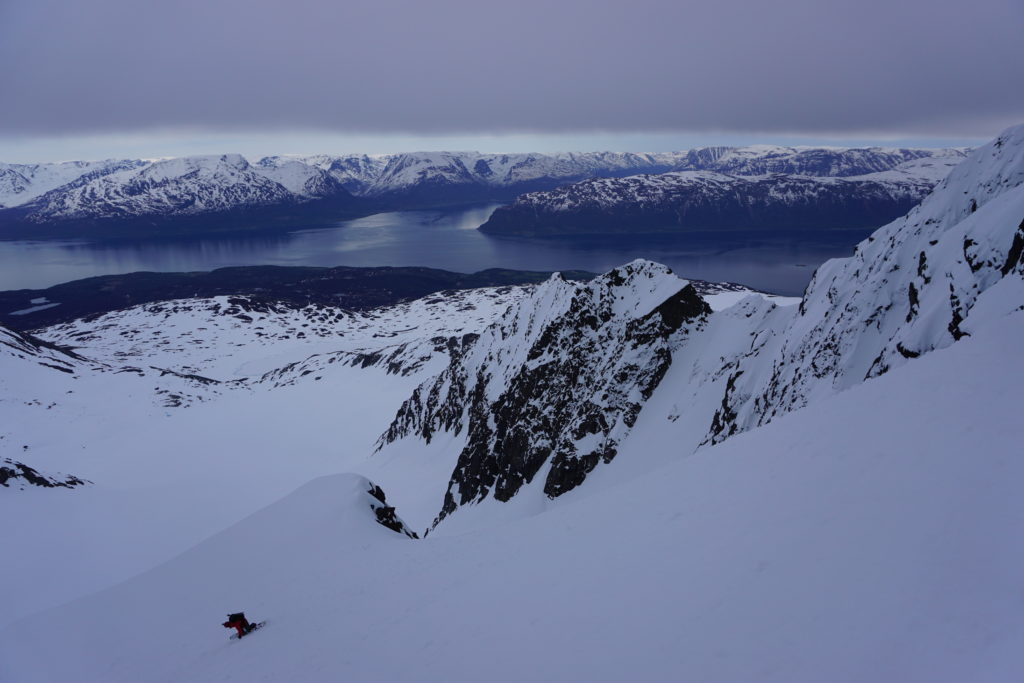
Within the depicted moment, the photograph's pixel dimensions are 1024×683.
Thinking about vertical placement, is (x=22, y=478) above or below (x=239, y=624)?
below

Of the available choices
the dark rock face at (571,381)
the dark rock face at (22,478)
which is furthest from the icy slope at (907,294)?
the dark rock face at (22,478)

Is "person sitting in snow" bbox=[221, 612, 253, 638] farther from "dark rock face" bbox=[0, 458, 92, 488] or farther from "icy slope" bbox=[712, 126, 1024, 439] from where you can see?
"dark rock face" bbox=[0, 458, 92, 488]

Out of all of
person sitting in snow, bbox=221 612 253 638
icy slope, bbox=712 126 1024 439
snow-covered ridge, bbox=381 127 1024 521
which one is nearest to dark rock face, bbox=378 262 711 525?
snow-covered ridge, bbox=381 127 1024 521

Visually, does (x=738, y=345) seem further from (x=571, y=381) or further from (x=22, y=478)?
(x=22, y=478)

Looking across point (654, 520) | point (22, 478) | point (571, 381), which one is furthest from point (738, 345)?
point (22, 478)

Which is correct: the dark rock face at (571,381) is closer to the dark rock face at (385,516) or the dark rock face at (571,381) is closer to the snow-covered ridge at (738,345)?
the snow-covered ridge at (738,345)

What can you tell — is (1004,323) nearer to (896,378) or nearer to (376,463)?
(896,378)
